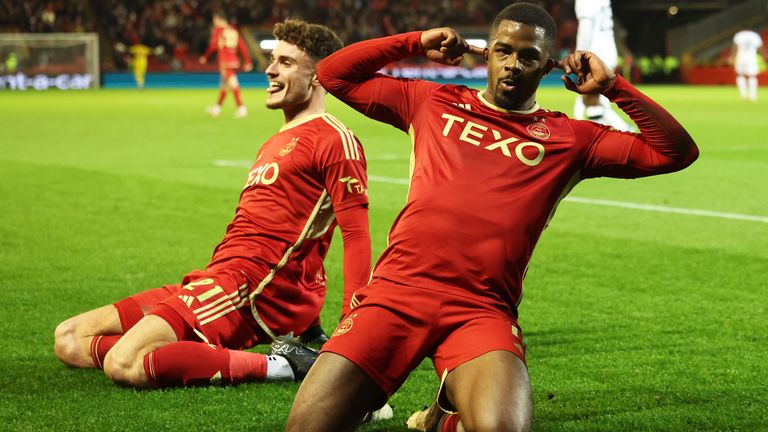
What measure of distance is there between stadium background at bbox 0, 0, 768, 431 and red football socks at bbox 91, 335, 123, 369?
0.22 ft

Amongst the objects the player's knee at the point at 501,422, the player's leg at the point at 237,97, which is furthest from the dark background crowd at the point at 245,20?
the player's knee at the point at 501,422

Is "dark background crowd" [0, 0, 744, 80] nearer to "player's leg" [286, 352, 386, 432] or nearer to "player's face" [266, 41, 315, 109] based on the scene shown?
"player's face" [266, 41, 315, 109]

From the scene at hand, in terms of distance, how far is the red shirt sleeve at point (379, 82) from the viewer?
4.10 meters

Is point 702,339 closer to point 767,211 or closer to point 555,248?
point 555,248

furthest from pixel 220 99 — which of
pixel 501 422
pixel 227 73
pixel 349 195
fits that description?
pixel 501 422

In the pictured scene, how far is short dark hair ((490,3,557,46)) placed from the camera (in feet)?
12.8

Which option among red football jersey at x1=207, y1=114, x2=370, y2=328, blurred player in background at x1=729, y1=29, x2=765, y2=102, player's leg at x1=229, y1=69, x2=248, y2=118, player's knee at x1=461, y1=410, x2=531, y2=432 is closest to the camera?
player's knee at x1=461, y1=410, x2=531, y2=432

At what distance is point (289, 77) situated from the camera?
5.34 metres

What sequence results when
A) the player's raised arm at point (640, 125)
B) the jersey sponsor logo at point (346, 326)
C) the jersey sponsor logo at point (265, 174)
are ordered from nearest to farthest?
the jersey sponsor logo at point (346, 326) → the player's raised arm at point (640, 125) → the jersey sponsor logo at point (265, 174)

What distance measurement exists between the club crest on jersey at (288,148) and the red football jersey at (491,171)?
3.84ft

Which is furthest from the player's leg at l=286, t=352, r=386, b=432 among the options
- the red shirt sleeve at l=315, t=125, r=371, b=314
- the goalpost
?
the goalpost

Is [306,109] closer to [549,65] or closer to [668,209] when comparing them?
[549,65]

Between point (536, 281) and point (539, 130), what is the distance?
3547mm

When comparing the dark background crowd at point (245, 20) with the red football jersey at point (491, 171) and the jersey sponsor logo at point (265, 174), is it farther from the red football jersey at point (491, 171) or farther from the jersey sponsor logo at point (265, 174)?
the red football jersey at point (491, 171)
